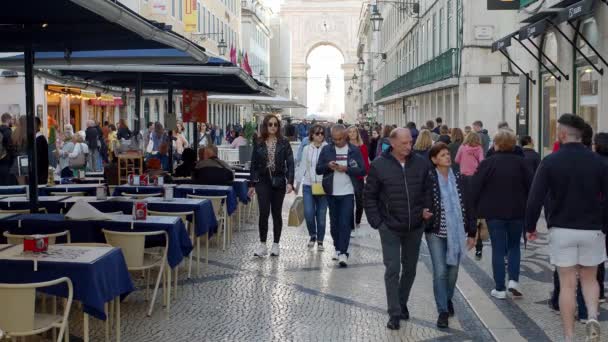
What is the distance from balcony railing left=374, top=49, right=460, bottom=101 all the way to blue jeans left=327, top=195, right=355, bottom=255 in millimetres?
18669

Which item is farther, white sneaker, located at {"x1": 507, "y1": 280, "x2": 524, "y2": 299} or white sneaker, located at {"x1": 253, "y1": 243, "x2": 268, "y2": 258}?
white sneaker, located at {"x1": 253, "y1": 243, "x2": 268, "y2": 258}

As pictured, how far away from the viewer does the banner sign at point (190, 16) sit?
46.4 m

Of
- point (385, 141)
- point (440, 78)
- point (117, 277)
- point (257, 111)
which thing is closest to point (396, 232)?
point (117, 277)

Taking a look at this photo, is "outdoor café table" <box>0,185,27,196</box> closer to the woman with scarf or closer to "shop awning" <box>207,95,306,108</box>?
the woman with scarf

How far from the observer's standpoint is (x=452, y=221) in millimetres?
8133

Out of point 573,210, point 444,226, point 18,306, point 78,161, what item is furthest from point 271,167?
point 78,161

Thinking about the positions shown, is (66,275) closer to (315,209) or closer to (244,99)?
(315,209)

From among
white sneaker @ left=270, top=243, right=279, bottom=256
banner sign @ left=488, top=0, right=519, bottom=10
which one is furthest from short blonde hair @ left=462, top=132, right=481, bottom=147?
banner sign @ left=488, top=0, right=519, bottom=10

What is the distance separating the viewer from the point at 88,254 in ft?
22.4

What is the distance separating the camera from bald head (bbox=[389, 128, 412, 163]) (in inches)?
310

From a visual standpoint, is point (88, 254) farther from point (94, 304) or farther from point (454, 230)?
point (454, 230)

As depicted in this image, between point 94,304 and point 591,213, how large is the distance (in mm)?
3673

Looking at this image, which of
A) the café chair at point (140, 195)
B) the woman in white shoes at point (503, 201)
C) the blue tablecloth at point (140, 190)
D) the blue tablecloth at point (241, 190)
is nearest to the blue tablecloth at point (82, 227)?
the café chair at point (140, 195)

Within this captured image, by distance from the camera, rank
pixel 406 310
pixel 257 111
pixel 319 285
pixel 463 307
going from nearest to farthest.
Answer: pixel 406 310
pixel 463 307
pixel 319 285
pixel 257 111
